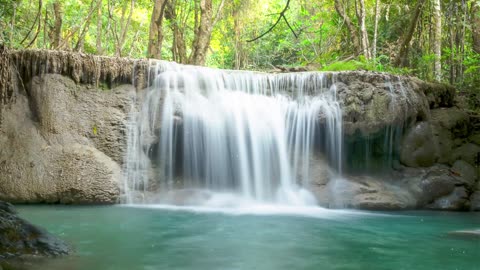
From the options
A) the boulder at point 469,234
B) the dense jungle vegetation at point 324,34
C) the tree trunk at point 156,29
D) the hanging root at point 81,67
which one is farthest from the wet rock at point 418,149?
the tree trunk at point 156,29

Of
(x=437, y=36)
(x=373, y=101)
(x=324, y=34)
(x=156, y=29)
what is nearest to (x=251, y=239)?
(x=373, y=101)

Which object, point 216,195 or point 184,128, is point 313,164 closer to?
point 216,195

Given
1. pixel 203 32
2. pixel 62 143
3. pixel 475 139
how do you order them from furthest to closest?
pixel 203 32 < pixel 475 139 < pixel 62 143

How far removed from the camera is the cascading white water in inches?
343

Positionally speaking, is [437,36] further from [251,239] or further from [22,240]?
[22,240]

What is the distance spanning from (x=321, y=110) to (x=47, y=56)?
536cm

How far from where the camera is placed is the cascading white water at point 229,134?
8711mm

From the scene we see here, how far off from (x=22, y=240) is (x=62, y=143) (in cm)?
493

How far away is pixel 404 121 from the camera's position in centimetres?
924

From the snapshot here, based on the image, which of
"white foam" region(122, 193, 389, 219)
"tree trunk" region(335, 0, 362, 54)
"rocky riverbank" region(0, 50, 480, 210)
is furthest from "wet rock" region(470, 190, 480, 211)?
"tree trunk" region(335, 0, 362, 54)

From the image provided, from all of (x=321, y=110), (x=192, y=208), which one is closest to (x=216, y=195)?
(x=192, y=208)

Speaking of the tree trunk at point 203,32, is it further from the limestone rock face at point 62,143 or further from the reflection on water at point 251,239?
the reflection on water at point 251,239

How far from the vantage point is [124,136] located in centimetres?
862

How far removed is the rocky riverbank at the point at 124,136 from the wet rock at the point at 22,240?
430cm
